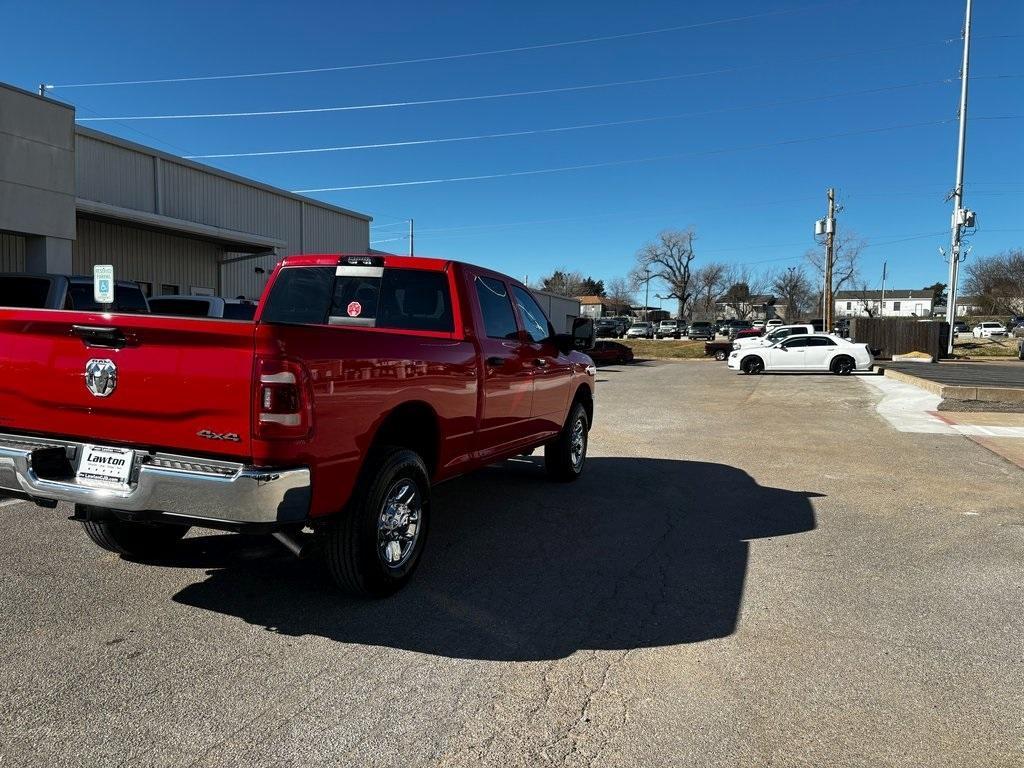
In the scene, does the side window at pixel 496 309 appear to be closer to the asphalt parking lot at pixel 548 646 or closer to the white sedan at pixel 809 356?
the asphalt parking lot at pixel 548 646

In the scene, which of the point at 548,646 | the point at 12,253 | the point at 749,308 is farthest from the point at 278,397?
the point at 749,308

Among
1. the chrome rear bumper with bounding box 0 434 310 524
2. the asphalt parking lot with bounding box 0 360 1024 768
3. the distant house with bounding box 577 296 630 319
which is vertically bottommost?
the asphalt parking lot with bounding box 0 360 1024 768

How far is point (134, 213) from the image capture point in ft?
56.3

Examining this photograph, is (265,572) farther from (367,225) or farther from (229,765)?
(367,225)

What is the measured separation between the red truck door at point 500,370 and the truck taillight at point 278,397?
78.6 inches

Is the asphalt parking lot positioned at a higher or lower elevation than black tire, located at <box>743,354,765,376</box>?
lower

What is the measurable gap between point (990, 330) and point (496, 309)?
264ft

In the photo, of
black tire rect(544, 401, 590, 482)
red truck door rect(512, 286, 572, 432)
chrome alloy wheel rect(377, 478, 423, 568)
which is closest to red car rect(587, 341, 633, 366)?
black tire rect(544, 401, 590, 482)

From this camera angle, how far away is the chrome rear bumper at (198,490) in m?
3.31

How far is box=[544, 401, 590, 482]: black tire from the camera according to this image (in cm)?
747

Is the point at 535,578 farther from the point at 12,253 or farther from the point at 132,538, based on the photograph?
the point at 12,253

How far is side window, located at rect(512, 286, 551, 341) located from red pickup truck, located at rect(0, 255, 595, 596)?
1665 millimetres

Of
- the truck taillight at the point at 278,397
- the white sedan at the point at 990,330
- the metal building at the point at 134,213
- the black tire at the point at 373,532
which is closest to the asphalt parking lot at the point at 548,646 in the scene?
the black tire at the point at 373,532

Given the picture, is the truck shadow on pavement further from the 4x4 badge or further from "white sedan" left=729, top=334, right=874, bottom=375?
"white sedan" left=729, top=334, right=874, bottom=375
